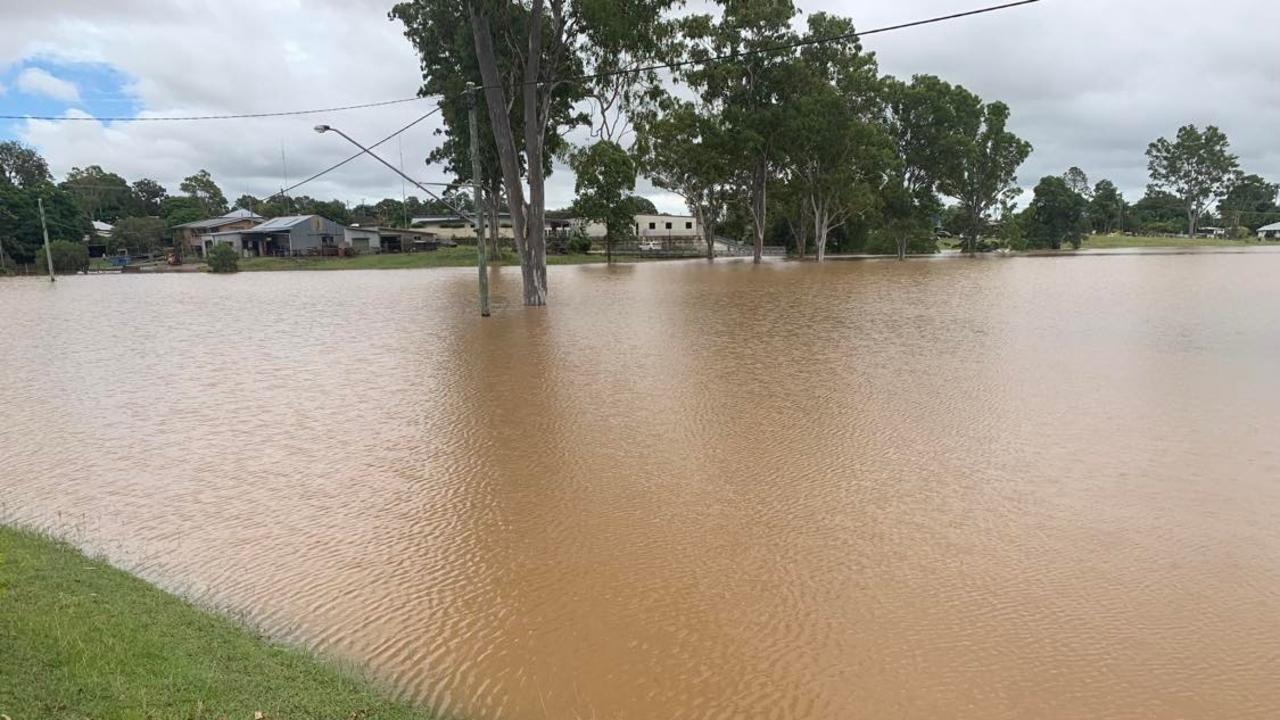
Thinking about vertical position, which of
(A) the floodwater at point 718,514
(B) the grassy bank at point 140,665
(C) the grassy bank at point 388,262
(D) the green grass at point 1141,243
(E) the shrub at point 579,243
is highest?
(E) the shrub at point 579,243

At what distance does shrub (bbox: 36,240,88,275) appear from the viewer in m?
56.4

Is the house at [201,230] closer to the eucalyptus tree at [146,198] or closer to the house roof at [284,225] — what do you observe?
the house roof at [284,225]

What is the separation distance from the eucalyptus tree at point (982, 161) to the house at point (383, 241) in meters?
46.7

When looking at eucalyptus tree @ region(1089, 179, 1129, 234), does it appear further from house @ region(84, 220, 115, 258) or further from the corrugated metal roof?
house @ region(84, 220, 115, 258)

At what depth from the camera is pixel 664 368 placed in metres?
13.6

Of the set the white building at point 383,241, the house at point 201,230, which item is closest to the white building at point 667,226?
the white building at point 383,241

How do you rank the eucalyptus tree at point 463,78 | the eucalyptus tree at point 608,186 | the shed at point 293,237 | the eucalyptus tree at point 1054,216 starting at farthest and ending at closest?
1. the eucalyptus tree at point 1054,216
2. the shed at point 293,237
3. the eucalyptus tree at point 608,186
4. the eucalyptus tree at point 463,78

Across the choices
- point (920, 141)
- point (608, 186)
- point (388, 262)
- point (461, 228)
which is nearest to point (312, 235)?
point (388, 262)

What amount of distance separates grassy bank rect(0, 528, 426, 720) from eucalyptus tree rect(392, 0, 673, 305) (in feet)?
64.1

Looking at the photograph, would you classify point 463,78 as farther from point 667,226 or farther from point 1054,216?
point 1054,216

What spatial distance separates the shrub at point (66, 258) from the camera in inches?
2221

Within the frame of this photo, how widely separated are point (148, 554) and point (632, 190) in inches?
2122

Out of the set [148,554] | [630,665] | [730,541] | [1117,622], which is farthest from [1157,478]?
[148,554]

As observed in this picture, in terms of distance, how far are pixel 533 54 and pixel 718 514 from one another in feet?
67.0
